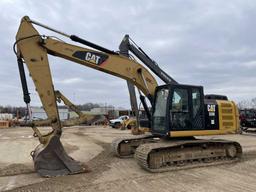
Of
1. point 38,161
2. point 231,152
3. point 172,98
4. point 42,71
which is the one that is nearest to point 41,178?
point 38,161

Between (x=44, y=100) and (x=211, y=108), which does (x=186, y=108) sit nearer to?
(x=211, y=108)

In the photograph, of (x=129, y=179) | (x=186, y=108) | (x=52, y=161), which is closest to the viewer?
(x=129, y=179)

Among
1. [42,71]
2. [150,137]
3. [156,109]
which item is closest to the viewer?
[42,71]

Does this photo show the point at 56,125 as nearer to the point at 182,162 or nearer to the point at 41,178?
the point at 41,178

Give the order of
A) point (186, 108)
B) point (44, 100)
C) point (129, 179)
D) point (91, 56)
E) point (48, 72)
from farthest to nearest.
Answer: point (186, 108)
point (91, 56)
point (48, 72)
point (44, 100)
point (129, 179)

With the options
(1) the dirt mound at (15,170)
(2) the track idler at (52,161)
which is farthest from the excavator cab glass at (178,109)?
(1) the dirt mound at (15,170)

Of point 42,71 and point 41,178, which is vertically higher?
point 42,71

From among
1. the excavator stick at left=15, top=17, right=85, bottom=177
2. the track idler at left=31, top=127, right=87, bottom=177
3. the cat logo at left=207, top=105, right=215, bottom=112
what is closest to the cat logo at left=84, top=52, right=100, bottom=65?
the excavator stick at left=15, top=17, right=85, bottom=177

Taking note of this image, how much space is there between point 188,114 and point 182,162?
162 cm

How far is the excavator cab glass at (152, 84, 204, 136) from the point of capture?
11.8m

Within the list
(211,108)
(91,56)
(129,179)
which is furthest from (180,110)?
(91,56)

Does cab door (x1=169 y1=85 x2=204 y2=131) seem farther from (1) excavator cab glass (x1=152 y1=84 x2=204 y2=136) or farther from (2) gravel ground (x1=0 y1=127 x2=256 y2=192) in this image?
(2) gravel ground (x1=0 y1=127 x2=256 y2=192)

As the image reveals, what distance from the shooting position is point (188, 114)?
39.6ft

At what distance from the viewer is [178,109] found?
11938 mm
